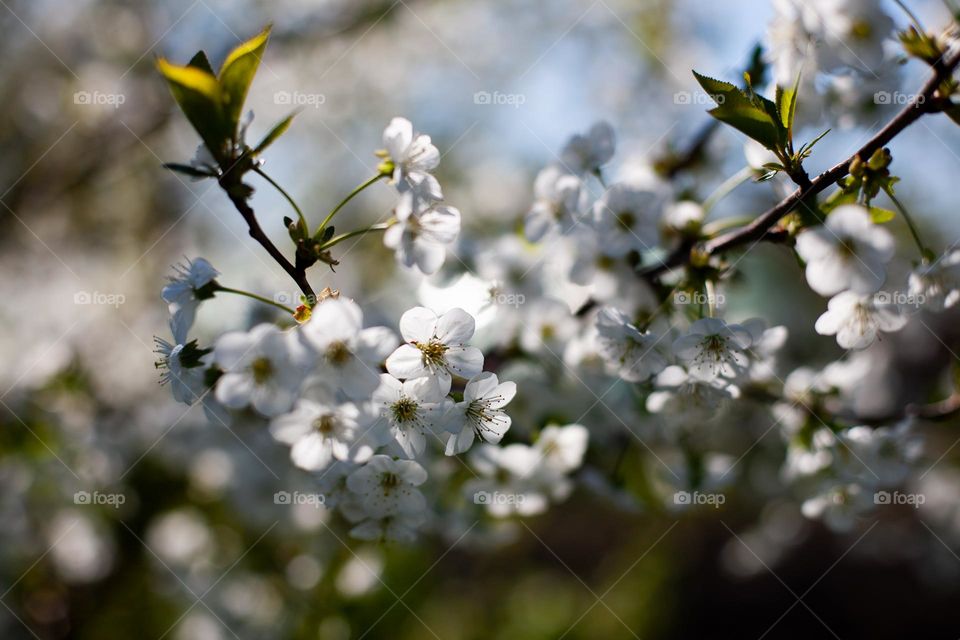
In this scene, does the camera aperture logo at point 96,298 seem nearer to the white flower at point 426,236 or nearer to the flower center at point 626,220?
the white flower at point 426,236

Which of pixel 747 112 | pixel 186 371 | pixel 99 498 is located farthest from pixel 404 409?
pixel 99 498

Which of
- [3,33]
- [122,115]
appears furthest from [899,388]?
[3,33]

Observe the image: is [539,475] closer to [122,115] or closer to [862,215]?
[862,215]

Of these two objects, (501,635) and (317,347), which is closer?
(317,347)

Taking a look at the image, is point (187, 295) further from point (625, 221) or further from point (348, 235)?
point (625, 221)

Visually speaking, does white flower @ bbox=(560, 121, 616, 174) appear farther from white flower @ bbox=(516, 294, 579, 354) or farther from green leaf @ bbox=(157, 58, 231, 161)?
green leaf @ bbox=(157, 58, 231, 161)

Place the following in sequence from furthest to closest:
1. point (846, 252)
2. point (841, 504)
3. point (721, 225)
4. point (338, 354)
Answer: point (841, 504) → point (721, 225) → point (846, 252) → point (338, 354)
